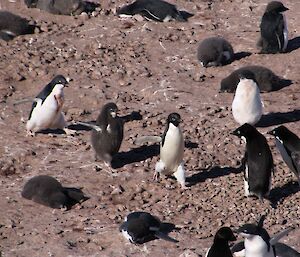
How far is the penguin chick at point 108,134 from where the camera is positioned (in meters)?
12.7

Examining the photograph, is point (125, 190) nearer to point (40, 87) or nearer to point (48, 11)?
point (40, 87)

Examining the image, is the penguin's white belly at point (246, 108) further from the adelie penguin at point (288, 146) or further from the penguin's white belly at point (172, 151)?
the penguin's white belly at point (172, 151)

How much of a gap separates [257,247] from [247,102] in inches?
122

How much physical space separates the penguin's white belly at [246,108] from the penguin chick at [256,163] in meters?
0.99

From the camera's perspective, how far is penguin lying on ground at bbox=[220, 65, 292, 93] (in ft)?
47.3

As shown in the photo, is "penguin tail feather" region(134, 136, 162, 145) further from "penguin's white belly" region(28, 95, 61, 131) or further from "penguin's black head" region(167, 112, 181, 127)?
"penguin's white belly" region(28, 95, 61, 131)

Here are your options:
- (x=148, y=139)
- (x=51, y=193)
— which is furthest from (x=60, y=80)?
(x=51, y=193)

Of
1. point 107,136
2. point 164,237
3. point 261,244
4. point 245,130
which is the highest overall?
point 245,130

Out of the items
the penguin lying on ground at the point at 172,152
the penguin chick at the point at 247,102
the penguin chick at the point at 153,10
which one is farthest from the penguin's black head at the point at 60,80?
the penguin chick at the point at 153,10

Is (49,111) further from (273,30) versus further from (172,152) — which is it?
(273,30)

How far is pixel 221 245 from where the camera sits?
1031 centimetres

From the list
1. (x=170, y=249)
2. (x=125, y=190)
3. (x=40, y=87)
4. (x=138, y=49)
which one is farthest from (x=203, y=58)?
(x=170, y=249)

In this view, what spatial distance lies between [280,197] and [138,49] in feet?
13.7

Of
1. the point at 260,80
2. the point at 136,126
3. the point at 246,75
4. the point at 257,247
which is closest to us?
the point at 257,247
